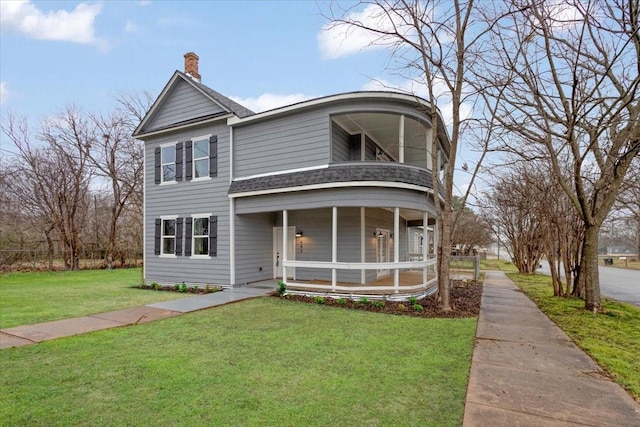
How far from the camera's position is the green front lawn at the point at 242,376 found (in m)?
2.99

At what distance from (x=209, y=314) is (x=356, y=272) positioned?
15.8ft

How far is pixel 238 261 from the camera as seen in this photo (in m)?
10.8

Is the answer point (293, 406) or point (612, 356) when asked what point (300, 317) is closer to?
point (293, 406)

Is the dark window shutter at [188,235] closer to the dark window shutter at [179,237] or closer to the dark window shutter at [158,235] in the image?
the dark window shutter at [179,237]

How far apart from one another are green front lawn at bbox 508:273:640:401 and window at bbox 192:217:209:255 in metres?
10.2

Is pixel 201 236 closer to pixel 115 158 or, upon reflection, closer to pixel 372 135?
pixel 372 135

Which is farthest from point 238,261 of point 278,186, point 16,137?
point 16,137

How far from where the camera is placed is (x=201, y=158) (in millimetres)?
11617

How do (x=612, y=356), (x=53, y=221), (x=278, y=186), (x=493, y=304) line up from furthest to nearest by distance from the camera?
(x=53, y=221) → (x=278, y=186) → (x=493, y=304) → (x=612, y=356)

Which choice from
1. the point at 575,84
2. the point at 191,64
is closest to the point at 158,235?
the point at 191,64

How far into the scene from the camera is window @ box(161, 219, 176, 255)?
12.1 metres

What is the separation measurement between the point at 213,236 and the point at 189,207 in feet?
5.47

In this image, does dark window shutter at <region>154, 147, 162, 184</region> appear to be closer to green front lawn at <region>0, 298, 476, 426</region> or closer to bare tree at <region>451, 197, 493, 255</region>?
green front lawn at <region>0, 298, 476, 426</region>

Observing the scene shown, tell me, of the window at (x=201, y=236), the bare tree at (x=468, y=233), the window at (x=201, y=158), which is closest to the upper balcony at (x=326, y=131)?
the window at (x=201, y=158)
